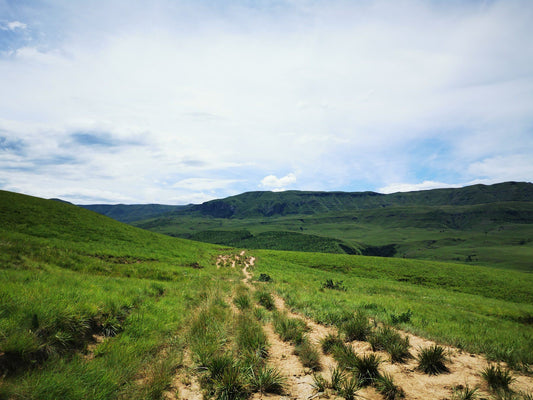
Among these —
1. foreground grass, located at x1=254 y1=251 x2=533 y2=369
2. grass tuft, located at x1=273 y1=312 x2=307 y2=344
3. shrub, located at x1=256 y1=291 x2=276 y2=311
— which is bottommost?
foreground grass, located at x1=254 y1=251 x2=533 y2=369

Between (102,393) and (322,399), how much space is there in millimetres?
4281

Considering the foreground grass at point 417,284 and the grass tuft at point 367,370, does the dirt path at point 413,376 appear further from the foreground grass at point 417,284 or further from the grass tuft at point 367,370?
the foreground grass at point 417,284

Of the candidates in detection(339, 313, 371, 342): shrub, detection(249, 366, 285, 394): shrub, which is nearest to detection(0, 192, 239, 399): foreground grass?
detection(249, 366, 285, 394): shrub

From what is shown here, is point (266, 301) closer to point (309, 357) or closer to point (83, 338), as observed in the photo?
point (309, 357)

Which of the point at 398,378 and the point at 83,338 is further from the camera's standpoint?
the point at 83,338

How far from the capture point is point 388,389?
521cm

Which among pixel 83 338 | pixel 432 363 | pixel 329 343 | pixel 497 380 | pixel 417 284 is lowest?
pixel 417 284

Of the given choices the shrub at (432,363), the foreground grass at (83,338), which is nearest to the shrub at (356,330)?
the shrub at (432,363)

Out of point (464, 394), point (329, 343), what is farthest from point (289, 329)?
point (464, 394)

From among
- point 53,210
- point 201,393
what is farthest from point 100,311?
point 53,210

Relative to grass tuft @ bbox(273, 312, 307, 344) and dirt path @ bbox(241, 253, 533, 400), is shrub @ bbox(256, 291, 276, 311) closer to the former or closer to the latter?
grass tuft @ bbox(273, 312, 307, 344)

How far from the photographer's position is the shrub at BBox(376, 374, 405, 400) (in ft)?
16.7

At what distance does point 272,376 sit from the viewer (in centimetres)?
539

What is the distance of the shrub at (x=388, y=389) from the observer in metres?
5.08
